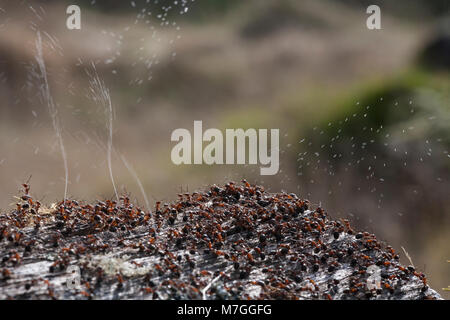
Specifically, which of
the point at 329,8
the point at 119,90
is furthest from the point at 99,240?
the point at 329,8

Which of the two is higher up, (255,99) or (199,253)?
(255,99)

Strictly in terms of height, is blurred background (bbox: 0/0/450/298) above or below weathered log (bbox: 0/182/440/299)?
above

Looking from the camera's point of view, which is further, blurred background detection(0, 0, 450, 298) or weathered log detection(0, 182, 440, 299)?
blurred background detection(0, 0, 450, 298)

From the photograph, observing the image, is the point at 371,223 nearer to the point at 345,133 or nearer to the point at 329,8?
the point at 345,133

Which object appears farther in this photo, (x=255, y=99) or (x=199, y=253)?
(x=255, y=99)
